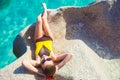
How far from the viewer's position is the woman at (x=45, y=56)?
25.7 feet

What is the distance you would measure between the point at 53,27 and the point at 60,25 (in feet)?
0.75

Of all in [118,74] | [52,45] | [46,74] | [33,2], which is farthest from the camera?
[33,2]

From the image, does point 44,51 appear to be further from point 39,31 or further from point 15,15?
point 15,15

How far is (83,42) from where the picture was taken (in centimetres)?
894

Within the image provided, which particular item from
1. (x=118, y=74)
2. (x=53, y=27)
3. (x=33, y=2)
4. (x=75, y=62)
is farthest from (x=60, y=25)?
(x=33, y=2)

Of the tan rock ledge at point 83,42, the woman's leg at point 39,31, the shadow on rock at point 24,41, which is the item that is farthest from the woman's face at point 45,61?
the woman's leg at point 39,31

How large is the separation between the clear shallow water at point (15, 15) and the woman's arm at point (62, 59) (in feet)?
11.1

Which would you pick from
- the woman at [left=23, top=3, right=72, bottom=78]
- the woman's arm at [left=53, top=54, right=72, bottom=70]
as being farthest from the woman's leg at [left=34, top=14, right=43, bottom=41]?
the woman's arm at [left=53, top=54, right=72, bottom=70]

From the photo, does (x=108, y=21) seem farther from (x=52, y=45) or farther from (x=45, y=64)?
(x=45, y=64)

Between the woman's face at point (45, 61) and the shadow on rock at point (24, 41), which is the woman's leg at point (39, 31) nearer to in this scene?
the shadow on rock at point (24, 41)

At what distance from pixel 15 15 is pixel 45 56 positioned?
4.80 metres

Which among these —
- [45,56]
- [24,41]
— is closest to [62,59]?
[45,56]

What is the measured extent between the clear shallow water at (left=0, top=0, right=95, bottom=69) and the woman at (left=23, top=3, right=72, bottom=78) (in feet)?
9.30

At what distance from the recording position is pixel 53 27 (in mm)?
9273
